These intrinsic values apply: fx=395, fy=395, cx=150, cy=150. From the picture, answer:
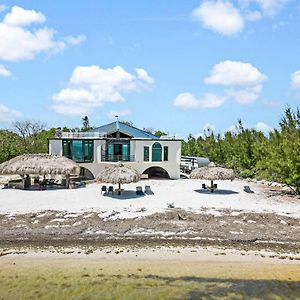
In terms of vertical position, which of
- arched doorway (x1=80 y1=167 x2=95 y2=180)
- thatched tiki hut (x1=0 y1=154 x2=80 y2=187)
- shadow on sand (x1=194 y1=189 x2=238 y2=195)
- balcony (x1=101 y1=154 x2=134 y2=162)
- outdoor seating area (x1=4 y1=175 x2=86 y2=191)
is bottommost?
shadow on sand (x1=194 y1=189 x2=238 y2=195)

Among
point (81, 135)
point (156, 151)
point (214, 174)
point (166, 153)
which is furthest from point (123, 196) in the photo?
point (166, 153)

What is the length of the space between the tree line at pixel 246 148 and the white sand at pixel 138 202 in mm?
1879

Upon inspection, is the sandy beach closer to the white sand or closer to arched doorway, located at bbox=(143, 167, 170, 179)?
the white sand

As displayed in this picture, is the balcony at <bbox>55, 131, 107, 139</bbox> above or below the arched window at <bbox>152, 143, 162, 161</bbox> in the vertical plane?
above

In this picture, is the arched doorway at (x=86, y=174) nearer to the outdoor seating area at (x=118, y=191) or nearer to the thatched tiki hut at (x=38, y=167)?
the thatched tiki hut at (x=38, y=167)

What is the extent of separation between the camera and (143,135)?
116 feet

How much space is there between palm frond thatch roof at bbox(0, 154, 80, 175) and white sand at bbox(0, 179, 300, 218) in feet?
4.34

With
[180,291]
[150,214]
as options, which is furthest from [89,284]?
[150,214]

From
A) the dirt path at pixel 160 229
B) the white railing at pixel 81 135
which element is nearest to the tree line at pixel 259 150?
the dirt path at pixel 160 229

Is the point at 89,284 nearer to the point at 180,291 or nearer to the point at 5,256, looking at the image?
the point at 180,291

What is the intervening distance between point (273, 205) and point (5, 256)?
13984 millimetres

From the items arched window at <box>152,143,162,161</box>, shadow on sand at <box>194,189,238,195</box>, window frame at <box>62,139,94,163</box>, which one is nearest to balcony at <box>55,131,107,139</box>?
window frame at <box>62,139,94,163</box>

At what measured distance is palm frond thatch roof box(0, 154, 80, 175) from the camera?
2577cm

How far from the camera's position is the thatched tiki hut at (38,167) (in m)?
25.8
